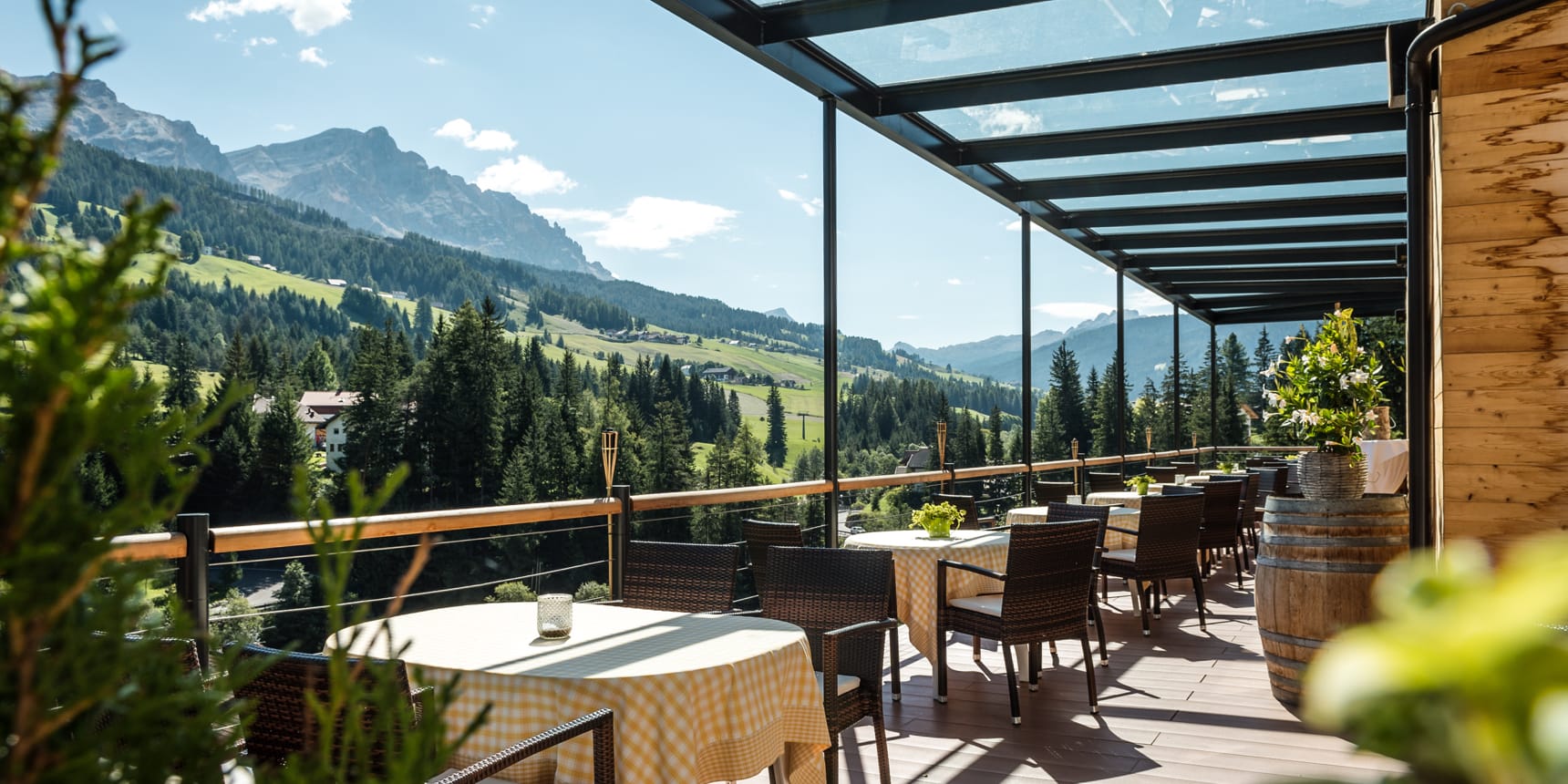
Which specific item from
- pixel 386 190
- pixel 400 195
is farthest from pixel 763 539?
pixel 400 195

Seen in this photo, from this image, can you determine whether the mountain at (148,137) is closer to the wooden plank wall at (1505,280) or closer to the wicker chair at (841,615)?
the wicker chair at (841,615)

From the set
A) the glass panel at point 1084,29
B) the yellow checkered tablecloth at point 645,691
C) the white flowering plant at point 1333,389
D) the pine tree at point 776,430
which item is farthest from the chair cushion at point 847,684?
the pine tree at point 776,430

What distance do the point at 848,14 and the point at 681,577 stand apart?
2930 mm

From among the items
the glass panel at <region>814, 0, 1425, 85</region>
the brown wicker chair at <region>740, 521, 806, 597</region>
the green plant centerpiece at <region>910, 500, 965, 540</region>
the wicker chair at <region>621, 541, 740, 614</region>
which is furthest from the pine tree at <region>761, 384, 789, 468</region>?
the wicker chair at <region>621, 541, 740, 614</region>

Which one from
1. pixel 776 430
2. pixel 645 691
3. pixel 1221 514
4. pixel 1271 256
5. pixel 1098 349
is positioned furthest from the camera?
pixel 1098 349

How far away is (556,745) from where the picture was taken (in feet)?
6.44

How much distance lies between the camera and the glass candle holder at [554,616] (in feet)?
8.75

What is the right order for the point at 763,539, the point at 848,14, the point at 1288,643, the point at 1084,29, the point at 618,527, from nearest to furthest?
the point at 1288,643 < the point at 763,539 < the point at 618,527 < the point at 848,14 < the point at 1084,29

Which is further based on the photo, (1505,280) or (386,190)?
(386,190)

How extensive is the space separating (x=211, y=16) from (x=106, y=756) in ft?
205

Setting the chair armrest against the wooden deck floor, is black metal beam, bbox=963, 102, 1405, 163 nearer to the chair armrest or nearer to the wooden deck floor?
the wooden deck floor

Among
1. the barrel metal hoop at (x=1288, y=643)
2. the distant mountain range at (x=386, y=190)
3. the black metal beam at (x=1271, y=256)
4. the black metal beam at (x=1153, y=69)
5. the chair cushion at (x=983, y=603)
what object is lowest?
the barrel metal hoop at (x=1288, y=643)

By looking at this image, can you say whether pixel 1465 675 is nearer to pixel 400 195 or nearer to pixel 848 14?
pixel 848 14

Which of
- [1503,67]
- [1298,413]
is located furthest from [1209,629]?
[1503,67]
